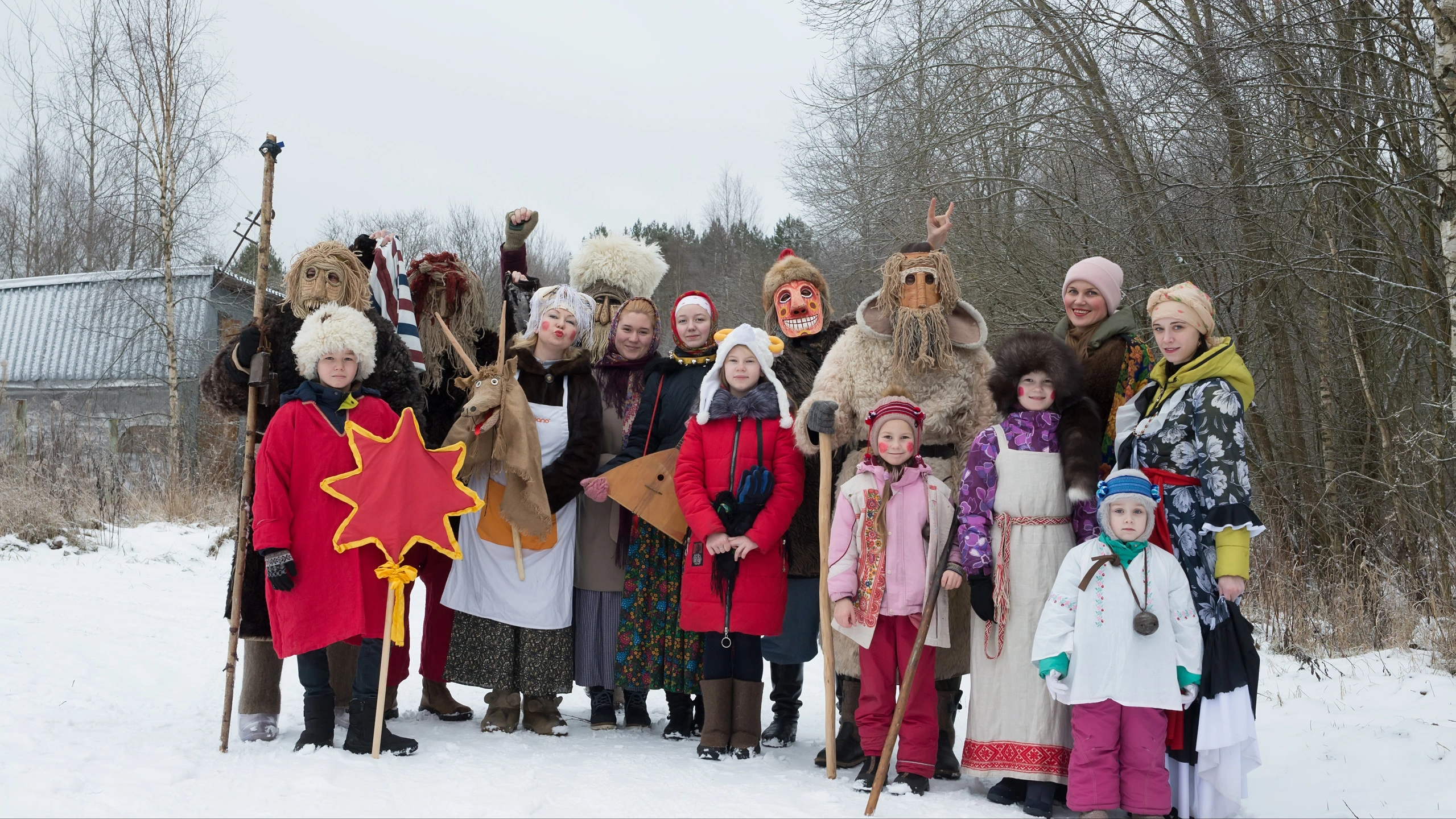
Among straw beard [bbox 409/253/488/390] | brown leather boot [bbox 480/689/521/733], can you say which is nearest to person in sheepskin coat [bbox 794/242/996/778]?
brown leather boot [bbox 480/689/521/733]

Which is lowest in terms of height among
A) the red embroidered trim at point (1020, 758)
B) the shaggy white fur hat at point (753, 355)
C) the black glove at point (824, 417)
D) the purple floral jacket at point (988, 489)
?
the red embroidered trim at point (1020, 758)

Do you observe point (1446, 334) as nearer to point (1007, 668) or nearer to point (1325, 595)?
point (1325, 595)

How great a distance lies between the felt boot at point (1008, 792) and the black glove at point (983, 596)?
623mm

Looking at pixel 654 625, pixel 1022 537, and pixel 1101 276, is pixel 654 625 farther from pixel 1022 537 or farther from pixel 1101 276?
pixel 1101 276

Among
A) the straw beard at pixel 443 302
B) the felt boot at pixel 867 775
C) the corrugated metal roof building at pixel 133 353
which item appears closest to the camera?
the felt boot at pixel 867 775

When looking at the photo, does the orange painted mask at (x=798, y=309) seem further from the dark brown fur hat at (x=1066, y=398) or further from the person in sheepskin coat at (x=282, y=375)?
the person in sheepskin coat at (x=282, y=375)

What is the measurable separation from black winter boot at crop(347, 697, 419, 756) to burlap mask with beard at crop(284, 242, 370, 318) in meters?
1.70

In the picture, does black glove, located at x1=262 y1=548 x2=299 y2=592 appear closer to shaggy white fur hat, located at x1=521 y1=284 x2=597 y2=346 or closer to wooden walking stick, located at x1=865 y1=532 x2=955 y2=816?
shaggy white fur hat, located at x1=521 y1=284 x2=597 y2=346

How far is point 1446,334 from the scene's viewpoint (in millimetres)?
6547

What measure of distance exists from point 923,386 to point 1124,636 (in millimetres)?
1341

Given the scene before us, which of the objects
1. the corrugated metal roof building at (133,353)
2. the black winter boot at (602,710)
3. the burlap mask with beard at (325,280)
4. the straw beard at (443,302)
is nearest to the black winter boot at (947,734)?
the black winter boot at (602,710)

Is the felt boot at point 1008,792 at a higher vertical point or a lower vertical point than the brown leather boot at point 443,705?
higher

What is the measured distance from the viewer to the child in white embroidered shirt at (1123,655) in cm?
338

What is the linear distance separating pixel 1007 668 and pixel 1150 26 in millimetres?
6418
